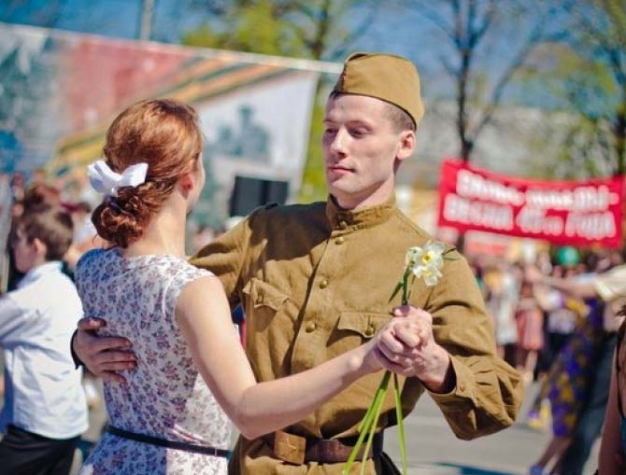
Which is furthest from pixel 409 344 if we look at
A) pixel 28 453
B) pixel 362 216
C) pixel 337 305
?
pixel 28 453

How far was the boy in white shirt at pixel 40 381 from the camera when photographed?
506 cm

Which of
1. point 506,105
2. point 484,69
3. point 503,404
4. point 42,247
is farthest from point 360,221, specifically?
point 506,105

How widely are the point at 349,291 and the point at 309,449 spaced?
1.27 ft

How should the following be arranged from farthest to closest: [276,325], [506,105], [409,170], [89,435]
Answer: [409,170] → [506,105] → [89,435] → [276,325]

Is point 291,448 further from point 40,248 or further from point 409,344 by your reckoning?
point 40,248

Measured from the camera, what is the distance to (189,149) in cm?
292

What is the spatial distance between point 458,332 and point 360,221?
0.42 m

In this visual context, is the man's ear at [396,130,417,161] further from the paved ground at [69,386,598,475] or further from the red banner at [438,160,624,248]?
the red banner at [438,160,624,248]

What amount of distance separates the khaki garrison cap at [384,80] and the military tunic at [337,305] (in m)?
0.27

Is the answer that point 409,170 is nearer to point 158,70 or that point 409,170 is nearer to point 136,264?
point 158,70

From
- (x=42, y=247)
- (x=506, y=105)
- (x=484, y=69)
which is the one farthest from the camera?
(x=506, y=105)

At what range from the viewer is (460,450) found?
33.6ft

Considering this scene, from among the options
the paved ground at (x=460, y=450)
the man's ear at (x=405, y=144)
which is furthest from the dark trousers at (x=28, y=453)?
the paved ground at (x=460, y=450)

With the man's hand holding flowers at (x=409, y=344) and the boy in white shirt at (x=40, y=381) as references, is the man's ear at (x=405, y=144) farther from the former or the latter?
the boy in white shirt at (x=40, y=381)
